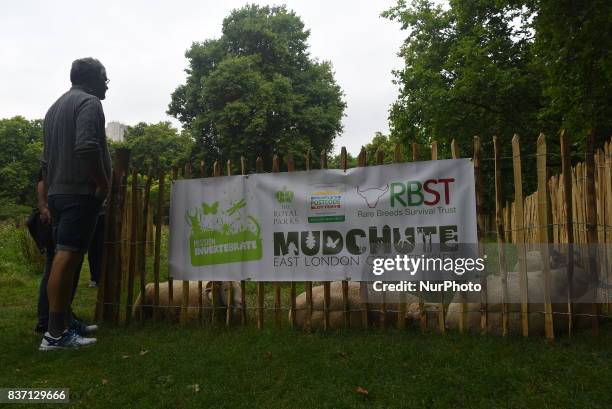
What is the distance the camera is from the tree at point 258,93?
97.0 ft

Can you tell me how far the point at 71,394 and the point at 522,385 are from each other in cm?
311

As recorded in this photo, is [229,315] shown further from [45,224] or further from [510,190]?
[510,190]

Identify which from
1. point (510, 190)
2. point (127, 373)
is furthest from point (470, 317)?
point (510, 190)

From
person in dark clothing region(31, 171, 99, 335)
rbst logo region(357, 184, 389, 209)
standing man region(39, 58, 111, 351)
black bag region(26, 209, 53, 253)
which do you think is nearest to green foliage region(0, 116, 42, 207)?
black bag region(26, 209, 53, 253)

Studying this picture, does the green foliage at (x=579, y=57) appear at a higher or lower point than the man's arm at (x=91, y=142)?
higher

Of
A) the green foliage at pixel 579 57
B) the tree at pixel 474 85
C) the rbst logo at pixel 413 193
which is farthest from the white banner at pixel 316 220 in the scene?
the tree at pixel 474 85

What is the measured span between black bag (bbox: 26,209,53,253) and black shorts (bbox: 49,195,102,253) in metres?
0.51

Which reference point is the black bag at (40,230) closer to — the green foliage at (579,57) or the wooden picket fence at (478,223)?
the wooden picket fence at (478,223)

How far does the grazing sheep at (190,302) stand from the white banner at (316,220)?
1.10 feet

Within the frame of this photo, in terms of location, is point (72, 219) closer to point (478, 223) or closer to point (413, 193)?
point (413, 193)

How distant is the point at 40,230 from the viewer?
16.4ft

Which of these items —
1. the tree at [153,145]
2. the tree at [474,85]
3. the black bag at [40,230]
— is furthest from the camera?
the tree at [153,145]

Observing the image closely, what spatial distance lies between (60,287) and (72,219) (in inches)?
23.7

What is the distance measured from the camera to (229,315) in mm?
5258
